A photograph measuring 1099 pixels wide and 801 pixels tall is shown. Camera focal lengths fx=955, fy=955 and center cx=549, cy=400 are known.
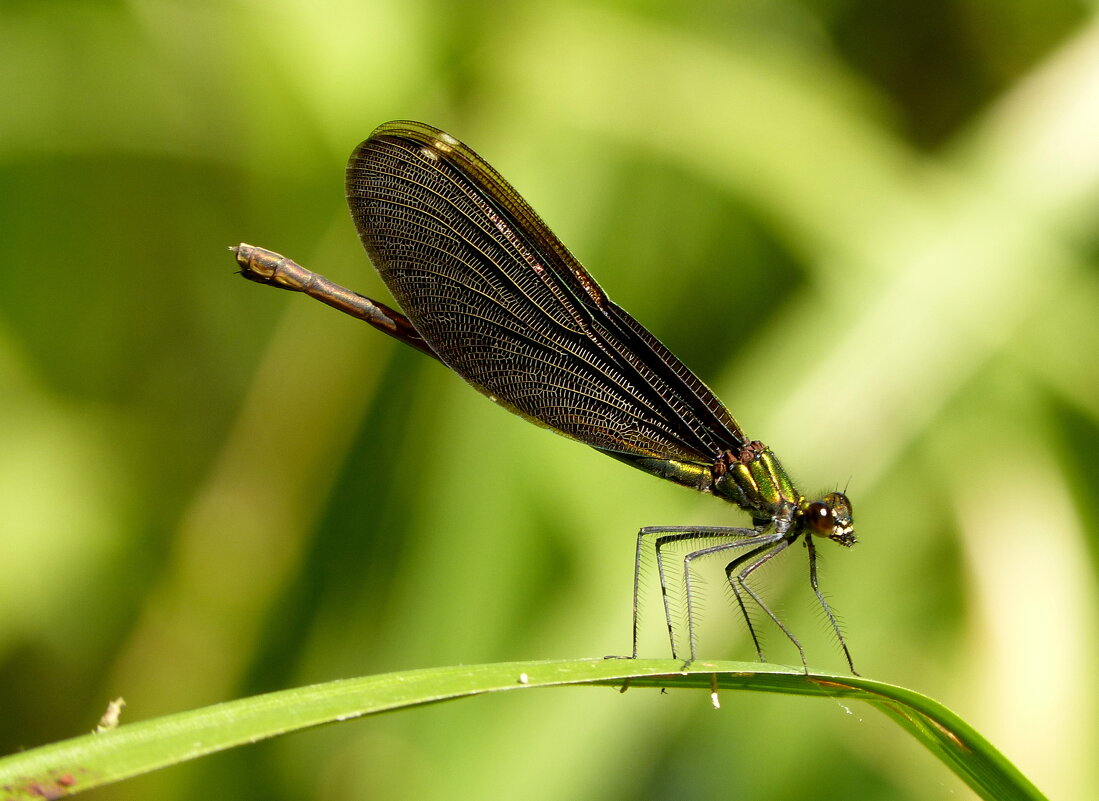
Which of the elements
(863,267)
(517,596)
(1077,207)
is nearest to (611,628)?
(517,596)

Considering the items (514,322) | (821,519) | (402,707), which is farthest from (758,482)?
(402,707)

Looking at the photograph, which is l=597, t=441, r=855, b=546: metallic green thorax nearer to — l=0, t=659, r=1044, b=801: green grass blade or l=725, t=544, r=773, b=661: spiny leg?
l=725, t=544, r=773, b=661: spiny leg

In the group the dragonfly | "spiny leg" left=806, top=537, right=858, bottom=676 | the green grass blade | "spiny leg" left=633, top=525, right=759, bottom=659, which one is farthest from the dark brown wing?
the green grass blade

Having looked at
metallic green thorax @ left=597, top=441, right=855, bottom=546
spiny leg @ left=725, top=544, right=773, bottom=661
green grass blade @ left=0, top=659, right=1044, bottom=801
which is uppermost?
metallic green thorax @ left=597, top=441, right=855, bottom=546

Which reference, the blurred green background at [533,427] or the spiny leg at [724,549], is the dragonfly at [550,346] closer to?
the spiny leg at [724,549]

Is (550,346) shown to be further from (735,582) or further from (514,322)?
(735,582)

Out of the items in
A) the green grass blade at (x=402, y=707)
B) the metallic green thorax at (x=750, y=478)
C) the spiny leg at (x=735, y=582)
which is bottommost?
the green grass blade at (x=402, y=707)

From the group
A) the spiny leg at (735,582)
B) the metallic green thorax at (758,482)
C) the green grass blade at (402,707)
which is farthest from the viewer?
the metallic green thorax at (758,482)

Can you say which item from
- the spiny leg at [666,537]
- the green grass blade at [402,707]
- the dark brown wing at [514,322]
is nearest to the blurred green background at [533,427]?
the spiny leg at [666,537]

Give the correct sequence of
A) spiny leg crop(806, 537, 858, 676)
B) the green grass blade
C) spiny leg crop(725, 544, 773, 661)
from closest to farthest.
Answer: the green grass blade → spiny leg crop(806, 537, 858, 676) → spiny leg crop(725, 544, 773, 661)
